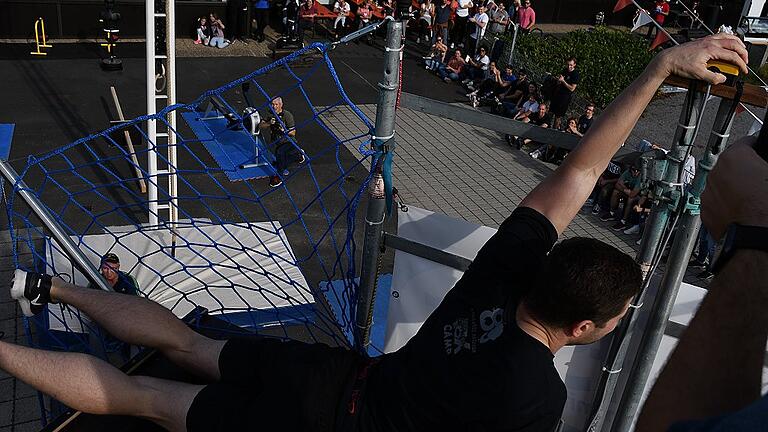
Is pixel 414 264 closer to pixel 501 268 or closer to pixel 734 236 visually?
pixel 501 268

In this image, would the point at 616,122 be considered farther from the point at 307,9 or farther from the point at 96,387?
the point at 307,9

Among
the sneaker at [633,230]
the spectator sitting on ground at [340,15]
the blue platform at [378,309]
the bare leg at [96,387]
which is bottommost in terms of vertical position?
the sneaker at [633,230]

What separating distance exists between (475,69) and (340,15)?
4.08m

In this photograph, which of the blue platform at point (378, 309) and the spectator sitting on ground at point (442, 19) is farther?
the spectator sitting on ground at point (442, 19)

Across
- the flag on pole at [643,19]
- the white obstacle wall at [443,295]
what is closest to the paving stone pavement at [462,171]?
the flag on pole at [643,19]

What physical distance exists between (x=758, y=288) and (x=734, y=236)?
0.10m

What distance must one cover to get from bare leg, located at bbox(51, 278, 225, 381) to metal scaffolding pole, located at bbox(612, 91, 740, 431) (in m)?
1.78

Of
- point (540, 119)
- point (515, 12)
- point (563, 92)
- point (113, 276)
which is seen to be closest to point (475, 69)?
point (515, 12)

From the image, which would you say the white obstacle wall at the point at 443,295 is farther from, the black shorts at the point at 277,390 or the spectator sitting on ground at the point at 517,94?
the spectator sitting on ground at the point at 517,94

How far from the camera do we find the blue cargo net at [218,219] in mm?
5512

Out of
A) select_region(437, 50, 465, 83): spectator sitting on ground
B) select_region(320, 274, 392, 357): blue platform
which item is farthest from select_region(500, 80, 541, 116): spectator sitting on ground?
select_region(320, 274, 392, 357): blue platform

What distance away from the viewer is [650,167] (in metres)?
2.83

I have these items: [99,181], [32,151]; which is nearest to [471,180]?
[99,181]

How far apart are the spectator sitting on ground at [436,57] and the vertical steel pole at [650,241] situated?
47.4 feet
